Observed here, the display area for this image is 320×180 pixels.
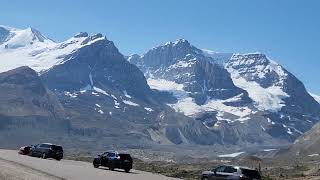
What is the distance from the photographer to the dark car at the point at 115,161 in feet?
245

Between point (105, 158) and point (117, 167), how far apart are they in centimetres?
224

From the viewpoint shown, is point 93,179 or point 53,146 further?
point 53,146

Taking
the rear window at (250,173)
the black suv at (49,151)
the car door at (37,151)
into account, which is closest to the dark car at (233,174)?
the rear window at (250,173)

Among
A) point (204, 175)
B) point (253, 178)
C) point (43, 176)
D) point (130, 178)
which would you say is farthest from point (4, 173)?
point (253, 178)

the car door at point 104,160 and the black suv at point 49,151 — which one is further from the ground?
the black suv at point 49,151

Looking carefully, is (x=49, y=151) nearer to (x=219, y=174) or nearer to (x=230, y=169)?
(x=219, y=174)

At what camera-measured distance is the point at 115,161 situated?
74.6m

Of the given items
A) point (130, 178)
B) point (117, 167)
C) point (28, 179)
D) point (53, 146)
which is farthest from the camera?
point (53, 146)

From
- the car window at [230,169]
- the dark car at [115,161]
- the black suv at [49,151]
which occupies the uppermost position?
the black suv at [49,151]

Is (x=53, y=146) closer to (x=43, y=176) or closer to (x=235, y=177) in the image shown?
(x=43, y=176)

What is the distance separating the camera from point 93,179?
54688 millimetres

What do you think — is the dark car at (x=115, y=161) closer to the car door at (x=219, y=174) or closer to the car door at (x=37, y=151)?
the car door at (x=37, y=151)

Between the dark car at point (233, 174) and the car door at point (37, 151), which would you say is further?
the car door at point (37, 151)

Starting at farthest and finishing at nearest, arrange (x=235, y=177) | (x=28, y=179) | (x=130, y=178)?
1. (x=130, y=178)
2. (x=235, y=177)
3. (x=28, y=179)
